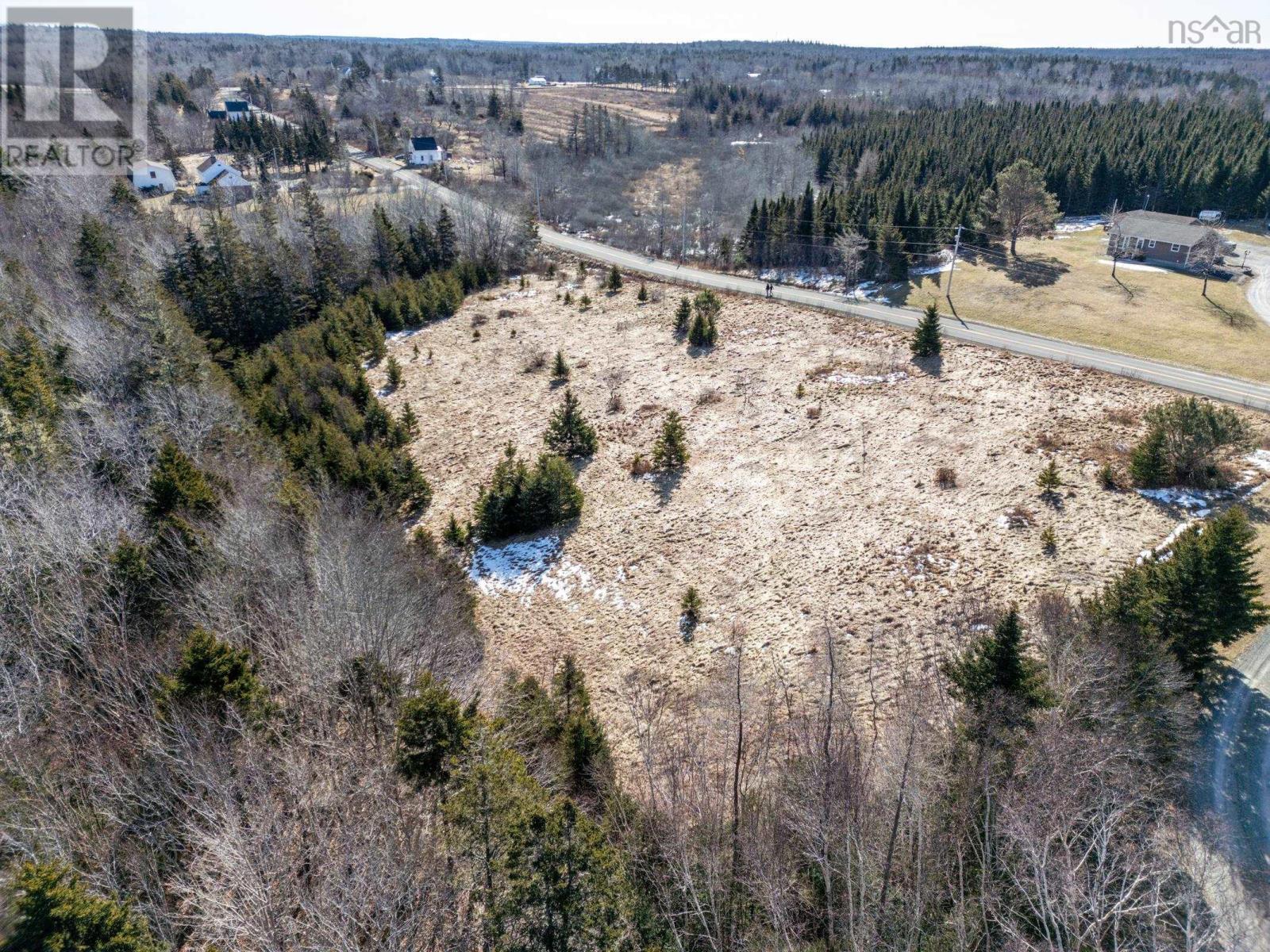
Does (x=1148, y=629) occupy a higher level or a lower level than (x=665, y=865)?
higher

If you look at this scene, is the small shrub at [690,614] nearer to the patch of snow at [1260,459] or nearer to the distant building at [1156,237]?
the patch of snow at [1260,459]

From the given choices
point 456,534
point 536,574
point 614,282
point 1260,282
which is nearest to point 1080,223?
point 1260,282

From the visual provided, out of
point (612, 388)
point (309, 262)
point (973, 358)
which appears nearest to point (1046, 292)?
point (973, 358)

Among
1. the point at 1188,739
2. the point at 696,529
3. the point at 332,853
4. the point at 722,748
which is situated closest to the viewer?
the point at 332,853

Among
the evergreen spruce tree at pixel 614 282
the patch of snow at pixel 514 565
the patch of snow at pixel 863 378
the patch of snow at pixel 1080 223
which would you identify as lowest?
the patch of snow at pixel 514 565

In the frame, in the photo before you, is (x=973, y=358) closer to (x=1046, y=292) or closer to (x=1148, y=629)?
(x=1046, y=292)

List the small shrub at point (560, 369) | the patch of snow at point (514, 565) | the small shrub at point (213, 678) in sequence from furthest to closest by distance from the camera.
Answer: the small shrub at point (560, 369) < the patch of snow at point (514, 565) < the small shrub at point (213, 678)

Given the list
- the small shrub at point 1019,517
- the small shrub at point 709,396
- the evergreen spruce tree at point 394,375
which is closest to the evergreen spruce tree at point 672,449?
the small shrub at point 709,396
